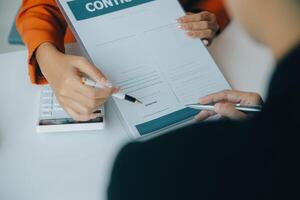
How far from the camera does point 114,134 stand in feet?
2.84

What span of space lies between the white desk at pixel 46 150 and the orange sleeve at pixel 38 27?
0.05 metres

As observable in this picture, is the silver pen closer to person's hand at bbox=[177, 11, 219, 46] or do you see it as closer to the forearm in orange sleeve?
person's hand at bbox=[177, 11, 219, 46]

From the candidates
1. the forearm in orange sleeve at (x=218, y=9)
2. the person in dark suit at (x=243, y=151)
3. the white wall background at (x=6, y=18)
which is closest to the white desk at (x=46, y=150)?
the forearm in orange sleeve at (x=218, y=9)

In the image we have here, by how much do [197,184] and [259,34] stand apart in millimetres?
157

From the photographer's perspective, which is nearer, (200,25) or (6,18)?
(200,25)

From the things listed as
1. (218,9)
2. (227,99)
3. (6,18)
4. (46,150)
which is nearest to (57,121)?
(46,150)

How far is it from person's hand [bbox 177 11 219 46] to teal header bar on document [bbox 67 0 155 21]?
0.35ft

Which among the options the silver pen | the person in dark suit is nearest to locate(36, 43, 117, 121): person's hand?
the silver pen

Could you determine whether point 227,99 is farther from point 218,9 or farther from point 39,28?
point 39,28

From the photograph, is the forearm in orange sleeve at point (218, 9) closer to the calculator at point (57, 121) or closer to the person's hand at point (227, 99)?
the person's hand at point (227, 99)

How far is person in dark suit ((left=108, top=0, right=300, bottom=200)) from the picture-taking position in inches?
14.6

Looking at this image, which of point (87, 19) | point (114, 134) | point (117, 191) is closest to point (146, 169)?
point (117, 191)

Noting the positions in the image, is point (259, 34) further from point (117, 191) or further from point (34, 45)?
point (34, 45)

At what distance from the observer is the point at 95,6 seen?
93 centimetres
